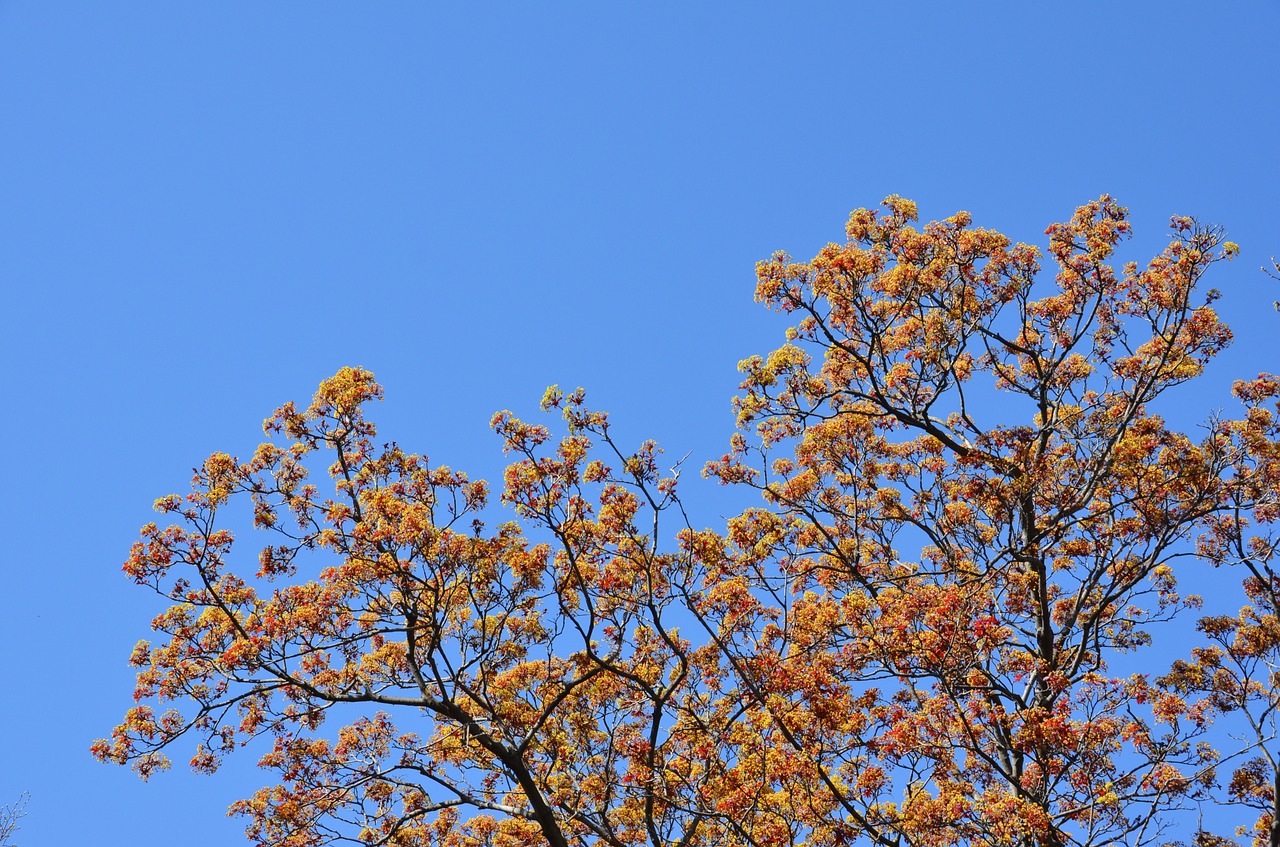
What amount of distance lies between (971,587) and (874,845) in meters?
3.31

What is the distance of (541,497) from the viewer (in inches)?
467

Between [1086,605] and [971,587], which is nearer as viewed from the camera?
[971,587]

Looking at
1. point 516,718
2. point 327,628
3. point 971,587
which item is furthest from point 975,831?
point 327,628

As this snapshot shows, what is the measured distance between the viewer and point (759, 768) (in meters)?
11.7

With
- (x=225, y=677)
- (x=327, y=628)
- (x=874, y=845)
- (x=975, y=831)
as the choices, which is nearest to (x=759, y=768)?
(x=874, y=845)

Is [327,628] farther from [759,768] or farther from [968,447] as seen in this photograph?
[968,447]

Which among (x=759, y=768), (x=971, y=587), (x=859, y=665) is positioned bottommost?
(x=759, y=768)

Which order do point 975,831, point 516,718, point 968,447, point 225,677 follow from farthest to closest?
1. point 968,447
2. point 516,718
3. point 225,677
4. point 975,831

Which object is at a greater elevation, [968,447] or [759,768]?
[968,447]

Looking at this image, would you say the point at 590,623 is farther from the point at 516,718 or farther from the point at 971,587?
the point at 971,587

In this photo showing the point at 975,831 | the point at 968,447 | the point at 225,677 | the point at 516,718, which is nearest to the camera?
the point at 975,831

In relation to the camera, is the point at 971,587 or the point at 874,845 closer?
the point at 874,845

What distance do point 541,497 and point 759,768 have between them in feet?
12.8

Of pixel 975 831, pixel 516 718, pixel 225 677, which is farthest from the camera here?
pixel 516 718
